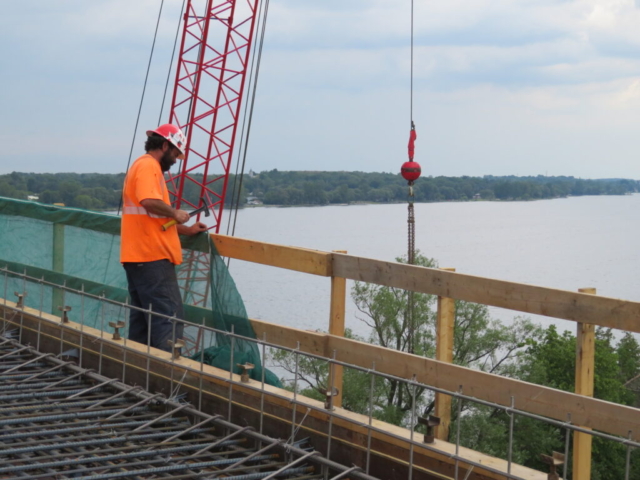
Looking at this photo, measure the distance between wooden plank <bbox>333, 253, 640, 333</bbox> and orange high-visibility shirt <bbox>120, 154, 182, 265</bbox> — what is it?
1209 mm

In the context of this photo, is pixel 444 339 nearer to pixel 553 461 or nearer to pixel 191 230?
pixel 191 230

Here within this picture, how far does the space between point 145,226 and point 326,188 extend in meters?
42.1

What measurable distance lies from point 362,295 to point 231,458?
126ft

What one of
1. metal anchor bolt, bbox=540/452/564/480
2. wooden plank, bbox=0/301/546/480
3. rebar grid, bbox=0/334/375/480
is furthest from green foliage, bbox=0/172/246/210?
metal anchor bolt, bbox=540/452/564/480

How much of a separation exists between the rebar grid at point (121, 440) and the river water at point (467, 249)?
78.0ft

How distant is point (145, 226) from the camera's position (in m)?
5.89

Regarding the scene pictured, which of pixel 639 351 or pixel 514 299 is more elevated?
pixel 514 299

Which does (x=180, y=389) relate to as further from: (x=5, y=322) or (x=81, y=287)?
(x=81, y=287)

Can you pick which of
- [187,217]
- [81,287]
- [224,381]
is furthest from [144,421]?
[81,287]

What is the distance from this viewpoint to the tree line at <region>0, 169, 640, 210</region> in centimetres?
2762

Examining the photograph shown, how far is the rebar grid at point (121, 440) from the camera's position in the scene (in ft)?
11.3

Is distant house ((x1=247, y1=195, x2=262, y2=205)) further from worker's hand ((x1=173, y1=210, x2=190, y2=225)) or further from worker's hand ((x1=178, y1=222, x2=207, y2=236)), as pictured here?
worker's hand ((x1=173, y1=210, x2=190, y2=225))

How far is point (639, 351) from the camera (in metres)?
52.8

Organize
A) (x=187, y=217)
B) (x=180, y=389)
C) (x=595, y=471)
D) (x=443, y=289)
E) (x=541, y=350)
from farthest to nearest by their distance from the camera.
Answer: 1. (x=541, y=350)
2. (x=595, y=471)
3. (x=187, y=217)
4. (x=443, y=289)
5. (x=180, y=389)
